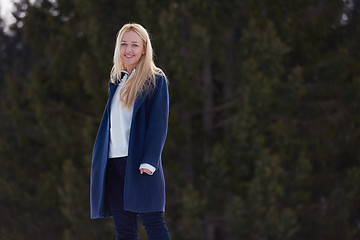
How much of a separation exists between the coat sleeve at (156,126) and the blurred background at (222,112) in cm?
519

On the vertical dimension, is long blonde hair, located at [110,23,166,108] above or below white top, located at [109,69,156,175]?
above

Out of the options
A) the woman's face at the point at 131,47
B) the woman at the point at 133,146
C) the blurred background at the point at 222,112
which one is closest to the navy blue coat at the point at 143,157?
the woman at the point at 133,146

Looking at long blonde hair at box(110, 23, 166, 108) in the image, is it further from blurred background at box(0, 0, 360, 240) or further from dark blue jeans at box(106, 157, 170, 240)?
blurred background at box(0, 0, 360, 240)

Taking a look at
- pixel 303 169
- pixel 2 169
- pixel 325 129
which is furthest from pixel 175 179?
pixel 2 169

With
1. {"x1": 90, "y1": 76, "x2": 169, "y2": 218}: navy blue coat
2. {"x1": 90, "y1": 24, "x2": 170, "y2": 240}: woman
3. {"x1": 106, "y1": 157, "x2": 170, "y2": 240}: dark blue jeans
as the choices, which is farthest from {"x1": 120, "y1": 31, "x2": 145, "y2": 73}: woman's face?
{"x1": 106, "y1": 157, "x2": 170, "y2": 240}: dark blue jeans

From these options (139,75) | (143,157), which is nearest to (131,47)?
(139,75)

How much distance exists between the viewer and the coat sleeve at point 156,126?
2.48 metres

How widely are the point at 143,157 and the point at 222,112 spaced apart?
285 inches

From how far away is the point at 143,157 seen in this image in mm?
2498

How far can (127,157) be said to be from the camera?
2529mm

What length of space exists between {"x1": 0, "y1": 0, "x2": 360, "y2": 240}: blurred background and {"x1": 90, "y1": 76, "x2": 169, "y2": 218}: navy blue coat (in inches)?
199

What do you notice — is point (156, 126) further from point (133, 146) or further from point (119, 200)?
point (119, 200)

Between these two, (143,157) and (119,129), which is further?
(119,129)

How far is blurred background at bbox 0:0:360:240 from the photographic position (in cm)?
820
